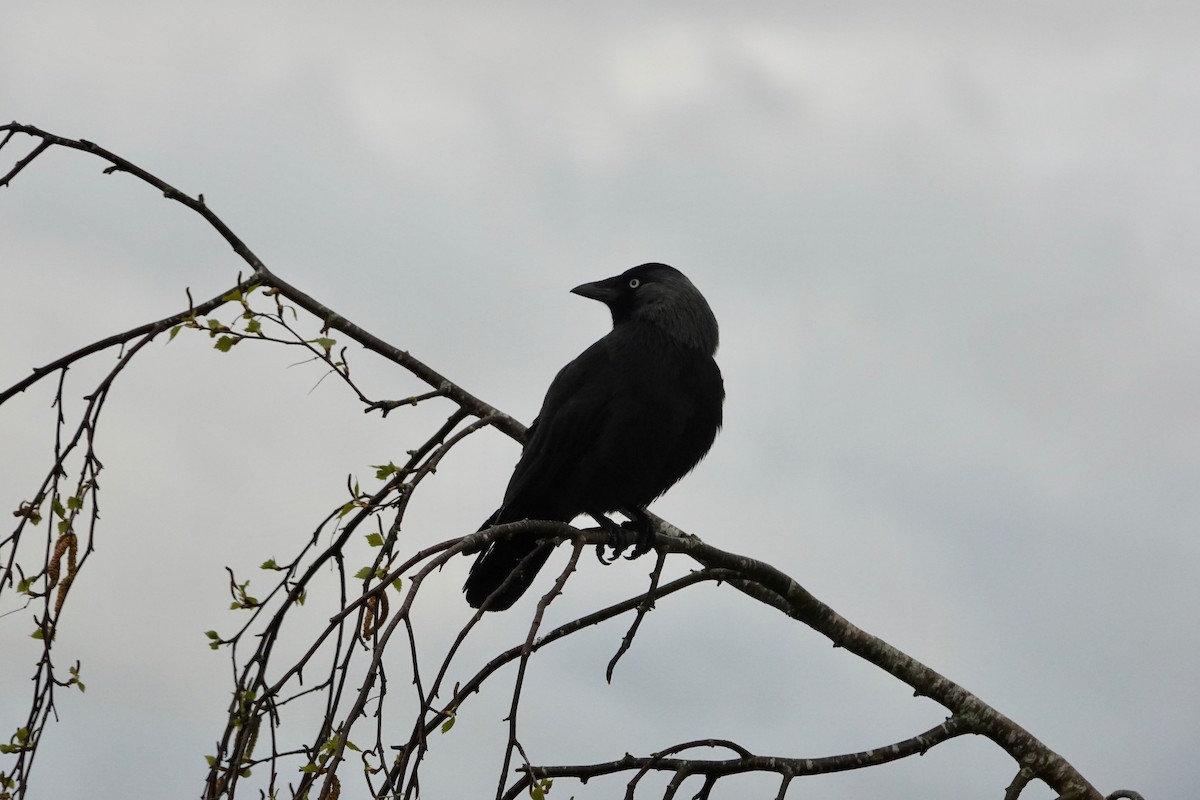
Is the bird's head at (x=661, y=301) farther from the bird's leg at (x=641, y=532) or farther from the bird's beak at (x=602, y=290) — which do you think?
the bird's leg at (x=641, y=532)

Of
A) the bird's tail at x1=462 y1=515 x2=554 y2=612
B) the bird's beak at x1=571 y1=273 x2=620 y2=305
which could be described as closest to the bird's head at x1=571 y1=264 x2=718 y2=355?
the bird's beak at x1=571 y1=273 x2=620 y2=305

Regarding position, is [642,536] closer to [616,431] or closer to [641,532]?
[641,532]

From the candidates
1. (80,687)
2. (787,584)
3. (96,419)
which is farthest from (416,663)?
(787,584)

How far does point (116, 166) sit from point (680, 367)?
237cm

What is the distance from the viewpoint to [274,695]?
2.96 m

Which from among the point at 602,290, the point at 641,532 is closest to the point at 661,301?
the point at 602,290

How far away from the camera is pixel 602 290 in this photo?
5988mm

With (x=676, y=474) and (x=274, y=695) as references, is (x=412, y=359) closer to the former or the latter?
(x=676, y=474)

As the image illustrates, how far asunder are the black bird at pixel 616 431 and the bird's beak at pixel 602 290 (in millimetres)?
579

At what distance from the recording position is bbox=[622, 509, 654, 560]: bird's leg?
489 centimetres

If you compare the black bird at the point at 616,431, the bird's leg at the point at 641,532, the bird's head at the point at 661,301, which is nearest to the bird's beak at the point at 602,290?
the bird's head at the point at 661,301

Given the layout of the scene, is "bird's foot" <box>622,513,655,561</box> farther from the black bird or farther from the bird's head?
the bird's head

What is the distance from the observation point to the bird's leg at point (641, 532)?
4.89 m

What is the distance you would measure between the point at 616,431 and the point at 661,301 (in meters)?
0.96
